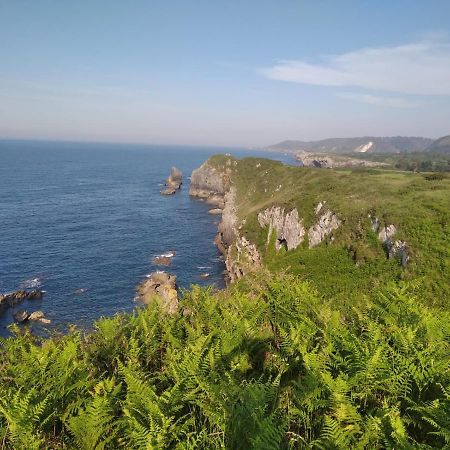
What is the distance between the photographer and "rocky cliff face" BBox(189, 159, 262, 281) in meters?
65.6

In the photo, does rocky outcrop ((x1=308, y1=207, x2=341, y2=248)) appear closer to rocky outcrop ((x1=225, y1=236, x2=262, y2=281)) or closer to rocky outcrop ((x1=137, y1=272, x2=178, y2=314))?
rocky outcrop ((x1=225, y1=236, x2=262, y2=281))

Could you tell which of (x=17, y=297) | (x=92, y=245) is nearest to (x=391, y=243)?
(x=17, y=297)

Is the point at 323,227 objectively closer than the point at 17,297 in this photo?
Yes

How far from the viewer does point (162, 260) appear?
7806 cm

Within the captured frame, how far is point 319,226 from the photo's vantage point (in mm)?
58312

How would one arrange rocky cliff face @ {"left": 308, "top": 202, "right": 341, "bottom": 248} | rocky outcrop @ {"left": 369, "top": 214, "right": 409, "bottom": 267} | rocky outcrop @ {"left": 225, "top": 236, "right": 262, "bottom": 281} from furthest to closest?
rocky outcrop @ {"left": 225, "top": 236, "right": 262, "bottom": 281} < rocky cliff face @ {"left": 308, "top": 202, "right": 341, "bottom": 248} < rocky outcrop @ {"left": 369, "top": 214, "right": 409, "bottom": 267}

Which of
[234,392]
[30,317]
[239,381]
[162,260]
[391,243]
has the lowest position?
[30,317]

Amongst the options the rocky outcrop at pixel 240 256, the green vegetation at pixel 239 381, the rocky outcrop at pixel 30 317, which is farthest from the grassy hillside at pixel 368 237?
the rocky outcrop at pixel 30 317

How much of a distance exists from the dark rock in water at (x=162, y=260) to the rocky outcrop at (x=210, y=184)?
7053 cm

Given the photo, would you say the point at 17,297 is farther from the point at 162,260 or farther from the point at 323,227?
the point at 323,227

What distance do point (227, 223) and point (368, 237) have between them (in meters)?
52.2

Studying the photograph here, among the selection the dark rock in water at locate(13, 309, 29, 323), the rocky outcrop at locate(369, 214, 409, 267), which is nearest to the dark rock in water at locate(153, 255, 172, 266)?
the dark rock in water at locate(13, 309, 29, 323)

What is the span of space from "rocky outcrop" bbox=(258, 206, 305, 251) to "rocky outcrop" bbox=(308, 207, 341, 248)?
258 centimetres

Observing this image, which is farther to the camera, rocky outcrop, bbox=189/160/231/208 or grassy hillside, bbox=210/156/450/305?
rocky outcrop, bbox=189/160/231/208
